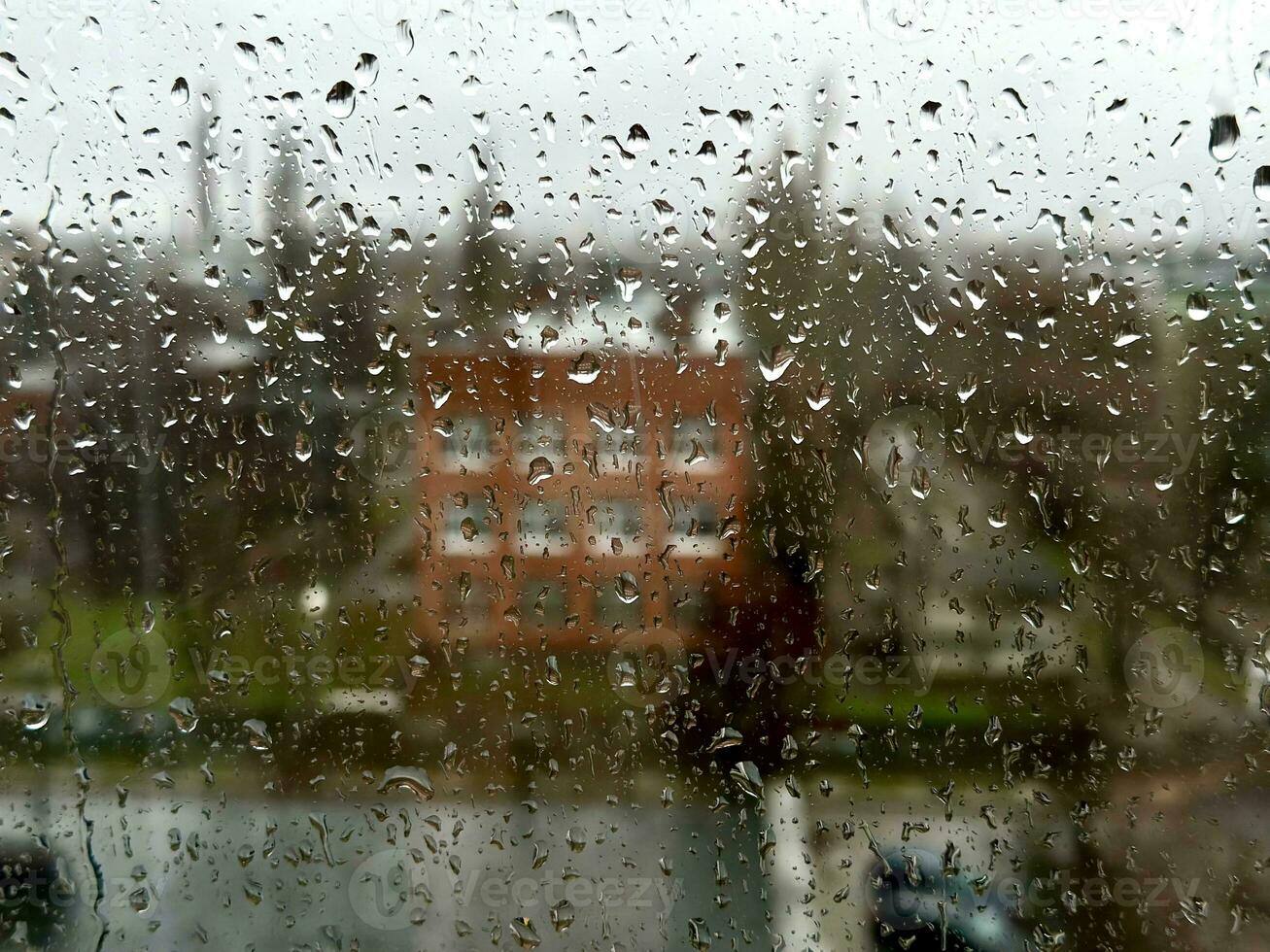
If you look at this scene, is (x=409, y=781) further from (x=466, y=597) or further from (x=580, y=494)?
(x=580, y=494)

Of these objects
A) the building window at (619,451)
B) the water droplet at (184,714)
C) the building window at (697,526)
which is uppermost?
the building window at (619,451)

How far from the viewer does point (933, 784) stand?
2.19ft

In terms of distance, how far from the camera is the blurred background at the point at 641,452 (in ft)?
2.16

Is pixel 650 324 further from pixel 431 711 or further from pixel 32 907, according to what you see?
pixel 32 907

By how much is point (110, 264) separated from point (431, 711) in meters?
0.61

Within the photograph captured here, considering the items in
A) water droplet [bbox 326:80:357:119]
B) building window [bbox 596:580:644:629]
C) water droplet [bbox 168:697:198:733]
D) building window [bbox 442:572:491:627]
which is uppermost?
water droplet [bbox 326:80:357:119]

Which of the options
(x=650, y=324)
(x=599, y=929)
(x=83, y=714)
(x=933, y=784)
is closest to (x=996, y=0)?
(x=650, y=324)

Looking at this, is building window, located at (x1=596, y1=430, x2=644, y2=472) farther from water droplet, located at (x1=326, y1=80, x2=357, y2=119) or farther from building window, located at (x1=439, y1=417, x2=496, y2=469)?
water droplet, located at (x1=326, y1=80, x2=357, y2=119)

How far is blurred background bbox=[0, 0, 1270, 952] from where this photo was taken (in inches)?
25.9

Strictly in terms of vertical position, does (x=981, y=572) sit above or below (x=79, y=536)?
below

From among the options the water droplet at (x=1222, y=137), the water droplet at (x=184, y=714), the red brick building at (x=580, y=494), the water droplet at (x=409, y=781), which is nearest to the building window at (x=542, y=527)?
the red brick building at (x=580, y=494)

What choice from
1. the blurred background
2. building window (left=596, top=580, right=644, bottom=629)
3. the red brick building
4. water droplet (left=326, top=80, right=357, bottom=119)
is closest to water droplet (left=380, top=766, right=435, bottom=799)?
the blurred background

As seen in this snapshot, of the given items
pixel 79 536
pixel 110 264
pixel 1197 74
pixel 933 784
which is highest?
pixel 1197 74

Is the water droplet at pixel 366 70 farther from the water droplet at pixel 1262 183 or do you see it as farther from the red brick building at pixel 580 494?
the water droplet at pixel 1262 183
